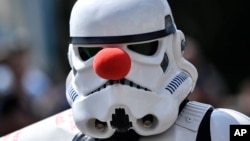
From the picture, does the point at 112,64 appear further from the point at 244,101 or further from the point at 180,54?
the point at 244,101

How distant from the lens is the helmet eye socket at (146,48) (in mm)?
3555

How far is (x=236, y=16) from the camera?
8516 mm

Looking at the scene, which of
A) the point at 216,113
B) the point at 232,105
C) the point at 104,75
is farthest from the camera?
the point at 232,105

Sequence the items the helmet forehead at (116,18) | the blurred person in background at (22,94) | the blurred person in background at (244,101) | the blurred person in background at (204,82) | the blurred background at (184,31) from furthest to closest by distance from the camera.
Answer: the blurred background at (184,31)
the blurred person in background at (244,101)
the blurred person in background at (22,94)
the blurred person in background at (204,82)
the helmet forehead at (116,18)

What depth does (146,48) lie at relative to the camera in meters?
3.58

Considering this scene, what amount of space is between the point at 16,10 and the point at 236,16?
1.91 m

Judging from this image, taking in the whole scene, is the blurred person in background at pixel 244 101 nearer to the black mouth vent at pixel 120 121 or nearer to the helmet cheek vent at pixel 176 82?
the helmet cheek vent at pixel 176 82

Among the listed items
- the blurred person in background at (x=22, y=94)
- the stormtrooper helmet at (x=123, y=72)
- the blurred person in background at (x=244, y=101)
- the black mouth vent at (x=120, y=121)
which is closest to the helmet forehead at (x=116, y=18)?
the stormtrooper helmet at (x=123, y=72)

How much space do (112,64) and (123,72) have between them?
51 mm

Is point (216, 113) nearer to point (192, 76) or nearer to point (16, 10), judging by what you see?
point (192, 76)

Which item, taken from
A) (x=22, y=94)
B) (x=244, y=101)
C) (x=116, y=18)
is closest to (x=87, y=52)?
(x=116, y=18)

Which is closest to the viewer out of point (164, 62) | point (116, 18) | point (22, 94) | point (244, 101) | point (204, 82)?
point (116, 18)

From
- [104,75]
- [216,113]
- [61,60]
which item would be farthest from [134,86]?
[61,60]

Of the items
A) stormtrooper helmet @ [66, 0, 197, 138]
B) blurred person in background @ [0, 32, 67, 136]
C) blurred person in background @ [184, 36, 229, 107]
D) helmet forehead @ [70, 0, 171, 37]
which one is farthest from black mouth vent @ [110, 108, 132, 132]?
blurred person in background @ [0, 32, 67, 136]
